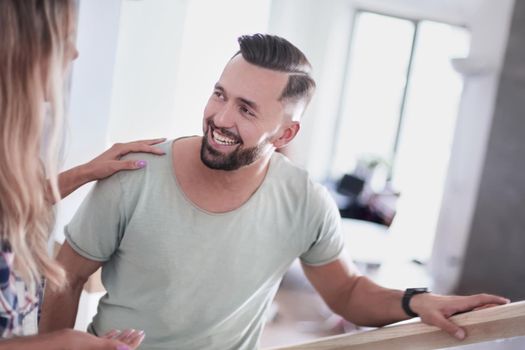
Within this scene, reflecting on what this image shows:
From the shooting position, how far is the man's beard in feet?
3.50

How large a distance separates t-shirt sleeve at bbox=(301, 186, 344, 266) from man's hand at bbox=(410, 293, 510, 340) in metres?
0.24

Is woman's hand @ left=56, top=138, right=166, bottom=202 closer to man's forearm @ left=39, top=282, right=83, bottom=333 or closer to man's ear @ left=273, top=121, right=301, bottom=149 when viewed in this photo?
man's forearm @ left=39, top=282, right=83, bottom=333

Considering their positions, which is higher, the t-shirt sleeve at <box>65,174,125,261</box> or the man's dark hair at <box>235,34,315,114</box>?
the man's dark hair at <box>235,34,315,114</box>

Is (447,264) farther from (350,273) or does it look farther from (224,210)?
(224,210)

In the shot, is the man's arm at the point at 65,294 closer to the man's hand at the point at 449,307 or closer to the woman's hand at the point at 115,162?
the woman's hand at the point at 115,162

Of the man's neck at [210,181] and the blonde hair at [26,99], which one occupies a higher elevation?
the blonde hair at [26,99]

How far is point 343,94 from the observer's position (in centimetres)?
200

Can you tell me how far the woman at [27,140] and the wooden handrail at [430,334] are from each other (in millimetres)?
306

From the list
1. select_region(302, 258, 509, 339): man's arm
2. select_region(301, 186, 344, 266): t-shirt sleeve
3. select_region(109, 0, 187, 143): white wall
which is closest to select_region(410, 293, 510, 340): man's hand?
select_region(302, 258, 509, 339): man's arm

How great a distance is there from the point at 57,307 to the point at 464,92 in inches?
44.6

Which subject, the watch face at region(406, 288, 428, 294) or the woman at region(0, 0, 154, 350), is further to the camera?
the watch face at region(406, 288, 428, 294)

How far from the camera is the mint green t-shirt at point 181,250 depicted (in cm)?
103

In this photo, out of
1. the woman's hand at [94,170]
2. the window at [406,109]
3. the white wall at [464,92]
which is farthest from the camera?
the window at [406,109]

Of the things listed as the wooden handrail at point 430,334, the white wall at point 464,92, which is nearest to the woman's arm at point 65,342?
the wooden handrail at point 430,334
